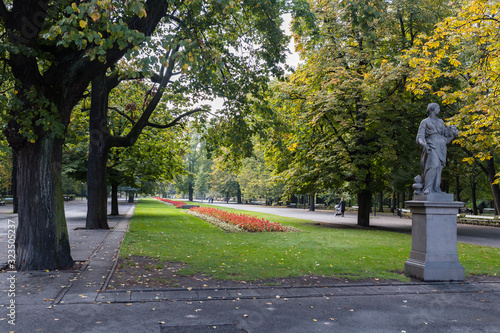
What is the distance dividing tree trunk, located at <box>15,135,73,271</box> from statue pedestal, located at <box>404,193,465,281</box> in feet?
24.5

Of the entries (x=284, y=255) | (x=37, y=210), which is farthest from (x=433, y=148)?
(x=37, y=210)

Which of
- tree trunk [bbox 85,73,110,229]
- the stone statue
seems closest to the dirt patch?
the stone statue

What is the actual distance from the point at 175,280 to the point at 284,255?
394 centimetres

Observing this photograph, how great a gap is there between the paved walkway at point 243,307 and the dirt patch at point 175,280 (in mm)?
293

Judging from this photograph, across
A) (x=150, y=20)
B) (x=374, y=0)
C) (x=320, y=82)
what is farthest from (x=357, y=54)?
(x=150, y=20)

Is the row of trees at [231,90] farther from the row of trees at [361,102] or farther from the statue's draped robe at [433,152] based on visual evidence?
the statue's draped robe at [433,152]

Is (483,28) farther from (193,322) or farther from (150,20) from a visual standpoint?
(193,322)

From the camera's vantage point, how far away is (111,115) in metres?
17.3

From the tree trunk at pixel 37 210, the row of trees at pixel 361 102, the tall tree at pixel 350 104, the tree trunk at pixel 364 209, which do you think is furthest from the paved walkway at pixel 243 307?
the tree trunk at pixel 364 209

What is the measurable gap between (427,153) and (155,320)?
6.32 metres

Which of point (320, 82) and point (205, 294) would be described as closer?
point (205, 294)

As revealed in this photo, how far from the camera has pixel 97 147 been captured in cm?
1515

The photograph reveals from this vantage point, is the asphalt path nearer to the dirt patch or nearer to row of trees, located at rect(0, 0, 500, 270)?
row of trees, located at rect(0, 0, 500, 270)

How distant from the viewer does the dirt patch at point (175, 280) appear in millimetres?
6672
